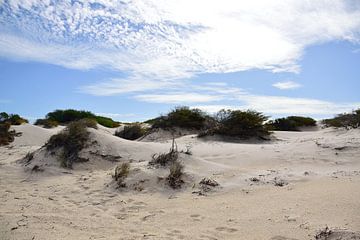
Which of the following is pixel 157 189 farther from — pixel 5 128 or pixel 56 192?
pixel 5 128

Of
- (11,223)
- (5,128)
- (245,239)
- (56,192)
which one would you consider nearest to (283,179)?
(245,239)

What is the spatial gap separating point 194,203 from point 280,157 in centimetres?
346

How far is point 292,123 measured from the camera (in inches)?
792

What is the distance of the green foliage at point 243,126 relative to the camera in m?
13.1

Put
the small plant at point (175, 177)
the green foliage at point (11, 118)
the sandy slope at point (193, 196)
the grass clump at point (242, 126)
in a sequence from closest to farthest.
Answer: the sandy slope at point (193, 196), the small plant at point (175, 177), the grass clump at point (242, 126), the green foliage at point (11, 118)

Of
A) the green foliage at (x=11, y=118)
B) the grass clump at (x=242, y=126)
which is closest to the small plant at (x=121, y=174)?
the grass clump at (x=242, y=126)

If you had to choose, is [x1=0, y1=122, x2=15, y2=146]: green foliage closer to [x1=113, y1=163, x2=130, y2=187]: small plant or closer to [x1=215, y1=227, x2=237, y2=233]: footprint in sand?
[x1=113, y1=163, x2=130, y2=187]: small plant

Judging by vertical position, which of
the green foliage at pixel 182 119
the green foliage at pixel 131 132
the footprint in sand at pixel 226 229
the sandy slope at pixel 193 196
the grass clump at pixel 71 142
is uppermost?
the green foliage at pixel 182 119

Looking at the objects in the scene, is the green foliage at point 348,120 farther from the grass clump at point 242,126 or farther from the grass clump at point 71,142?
the grass clump at point 71,142

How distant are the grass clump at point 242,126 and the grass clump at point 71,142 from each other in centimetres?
439

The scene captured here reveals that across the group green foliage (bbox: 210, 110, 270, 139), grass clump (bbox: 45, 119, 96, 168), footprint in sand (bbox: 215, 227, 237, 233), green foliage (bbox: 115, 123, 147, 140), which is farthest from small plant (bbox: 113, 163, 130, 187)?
green foliage (bbox: 115, 123, 147, 140)

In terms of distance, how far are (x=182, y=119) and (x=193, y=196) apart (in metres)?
9.17

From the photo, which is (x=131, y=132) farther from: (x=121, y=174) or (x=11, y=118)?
(x=121, y=174)

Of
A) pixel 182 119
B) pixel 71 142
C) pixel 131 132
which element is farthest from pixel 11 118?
pixel 71 142
